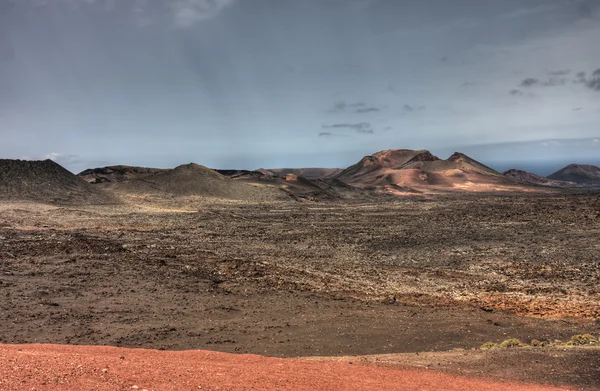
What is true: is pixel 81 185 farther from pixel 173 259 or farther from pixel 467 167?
pixel 467 167

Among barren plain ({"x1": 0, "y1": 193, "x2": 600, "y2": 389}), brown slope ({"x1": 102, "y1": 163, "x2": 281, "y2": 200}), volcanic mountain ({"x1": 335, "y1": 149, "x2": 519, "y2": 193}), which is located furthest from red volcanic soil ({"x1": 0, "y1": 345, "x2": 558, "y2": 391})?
volcanic mountain ({"x1": 335, "y1": 149, "x2": 519, "y2": 193})

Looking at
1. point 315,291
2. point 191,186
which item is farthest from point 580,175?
point 315,291

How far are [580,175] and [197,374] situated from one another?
170555mm

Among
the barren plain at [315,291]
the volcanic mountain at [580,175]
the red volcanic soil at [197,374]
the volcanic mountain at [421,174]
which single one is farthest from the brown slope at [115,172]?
the volcanic mountain at [580,175]

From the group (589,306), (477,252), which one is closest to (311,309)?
(589,306)

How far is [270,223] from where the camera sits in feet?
123

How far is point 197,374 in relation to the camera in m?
7.09

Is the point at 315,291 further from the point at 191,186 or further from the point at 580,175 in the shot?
the point at 580,175

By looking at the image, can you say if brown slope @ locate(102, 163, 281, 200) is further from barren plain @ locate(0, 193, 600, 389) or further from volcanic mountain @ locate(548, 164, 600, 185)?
volcanic mountain @ locate(548, 164, 600, 185)

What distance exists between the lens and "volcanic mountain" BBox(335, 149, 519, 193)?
97875 millimetres

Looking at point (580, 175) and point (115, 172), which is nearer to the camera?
point (115, 172)

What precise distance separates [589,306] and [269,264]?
12925 mm

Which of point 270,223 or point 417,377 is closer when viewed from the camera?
point 417,377

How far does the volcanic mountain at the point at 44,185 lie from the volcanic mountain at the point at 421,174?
5856 centimetres
